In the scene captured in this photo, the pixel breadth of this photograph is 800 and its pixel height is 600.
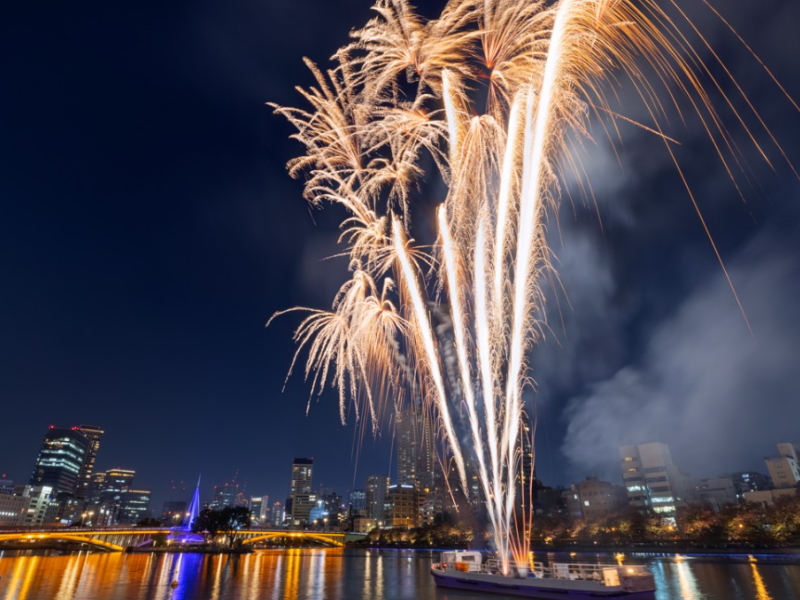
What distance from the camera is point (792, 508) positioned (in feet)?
249

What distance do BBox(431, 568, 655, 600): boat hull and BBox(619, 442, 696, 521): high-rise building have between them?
107 meters

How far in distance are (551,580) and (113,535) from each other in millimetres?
124454

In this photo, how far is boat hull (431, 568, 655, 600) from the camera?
26922 mm

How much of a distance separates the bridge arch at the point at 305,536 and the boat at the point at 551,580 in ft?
337

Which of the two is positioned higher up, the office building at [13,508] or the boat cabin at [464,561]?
the office building at [13,508]

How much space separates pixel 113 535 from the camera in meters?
115

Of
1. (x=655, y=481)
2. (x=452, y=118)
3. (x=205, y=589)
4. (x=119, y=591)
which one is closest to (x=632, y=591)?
(x=452, y=118)

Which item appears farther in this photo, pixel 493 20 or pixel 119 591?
pixel 119 591

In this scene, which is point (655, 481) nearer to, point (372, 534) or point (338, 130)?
point (372, 534)

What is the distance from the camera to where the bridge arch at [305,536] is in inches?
5108

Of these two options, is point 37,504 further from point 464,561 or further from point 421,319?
point 421,319

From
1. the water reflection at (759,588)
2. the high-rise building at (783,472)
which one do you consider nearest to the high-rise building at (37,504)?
the water reflection at (759,588)

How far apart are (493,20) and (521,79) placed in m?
2.50

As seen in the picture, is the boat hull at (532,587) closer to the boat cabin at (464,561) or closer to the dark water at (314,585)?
the boat cabin at (464,561)
